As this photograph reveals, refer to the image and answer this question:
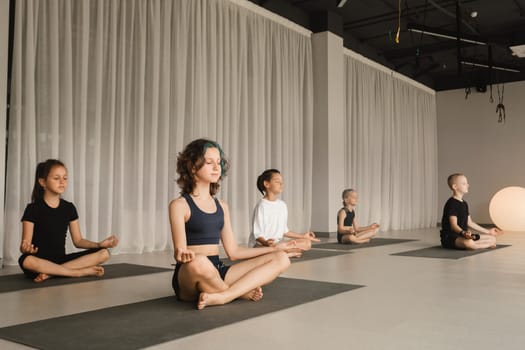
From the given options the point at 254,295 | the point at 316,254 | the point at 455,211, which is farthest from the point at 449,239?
the point at 254,295

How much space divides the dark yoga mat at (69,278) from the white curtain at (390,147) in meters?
4.62

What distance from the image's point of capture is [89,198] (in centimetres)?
443

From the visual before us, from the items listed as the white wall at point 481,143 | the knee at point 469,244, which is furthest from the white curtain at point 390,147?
the knee at point 469,244

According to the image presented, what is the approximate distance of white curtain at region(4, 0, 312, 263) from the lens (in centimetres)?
409

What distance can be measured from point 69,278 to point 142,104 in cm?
211

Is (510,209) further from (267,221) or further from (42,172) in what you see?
(42,172)

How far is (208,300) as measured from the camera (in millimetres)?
2189

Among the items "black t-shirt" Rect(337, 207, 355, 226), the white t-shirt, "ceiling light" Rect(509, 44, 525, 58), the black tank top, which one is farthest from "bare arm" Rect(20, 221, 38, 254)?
"ceiling light" Rect(509, 44, 525, 58)

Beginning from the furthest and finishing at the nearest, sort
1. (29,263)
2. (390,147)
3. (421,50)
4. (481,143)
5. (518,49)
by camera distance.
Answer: (481,143) → (390,147) → (421,50) → (518,49) → (29,263)

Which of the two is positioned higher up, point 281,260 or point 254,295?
point 281,260

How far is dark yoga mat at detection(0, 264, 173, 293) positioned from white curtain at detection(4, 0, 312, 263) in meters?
0.81

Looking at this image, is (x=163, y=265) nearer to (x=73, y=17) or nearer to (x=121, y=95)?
(x=121, y=95)

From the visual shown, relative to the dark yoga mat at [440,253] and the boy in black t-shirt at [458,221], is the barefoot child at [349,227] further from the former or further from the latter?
the boy in black t-shirt at [458,221]

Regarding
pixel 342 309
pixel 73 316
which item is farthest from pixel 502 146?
pixel 73 316
